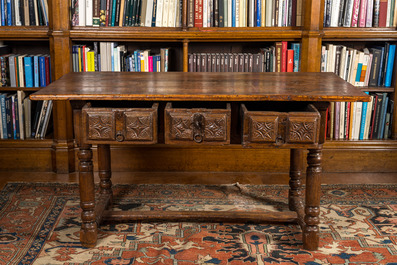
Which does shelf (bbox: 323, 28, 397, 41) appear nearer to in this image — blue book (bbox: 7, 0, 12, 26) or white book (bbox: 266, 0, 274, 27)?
white book (bbox: 266, 0, 274, 27)

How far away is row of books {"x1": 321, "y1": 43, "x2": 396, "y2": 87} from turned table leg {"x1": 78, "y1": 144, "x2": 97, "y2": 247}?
1937 mm

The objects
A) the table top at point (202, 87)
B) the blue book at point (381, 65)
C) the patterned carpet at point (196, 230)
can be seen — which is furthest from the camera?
the blue book at point (381, 65)

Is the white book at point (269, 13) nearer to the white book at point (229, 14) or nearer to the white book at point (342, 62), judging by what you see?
the white book at point (229, 14)

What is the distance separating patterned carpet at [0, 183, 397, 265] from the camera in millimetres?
2686

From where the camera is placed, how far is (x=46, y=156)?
156 inches

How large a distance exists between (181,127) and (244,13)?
60.4 inches

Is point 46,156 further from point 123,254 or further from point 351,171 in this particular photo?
point 351,171

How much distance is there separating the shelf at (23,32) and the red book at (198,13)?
1046 mm

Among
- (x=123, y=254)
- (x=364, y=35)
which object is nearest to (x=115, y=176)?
(x=123, y=254)

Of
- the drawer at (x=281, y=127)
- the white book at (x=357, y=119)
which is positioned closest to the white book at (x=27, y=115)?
the drawer at (x=281, y=127)

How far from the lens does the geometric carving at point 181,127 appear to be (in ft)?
8.39

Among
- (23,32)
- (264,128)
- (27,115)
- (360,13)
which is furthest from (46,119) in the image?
(360,13)

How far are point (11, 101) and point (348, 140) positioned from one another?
2452 mm

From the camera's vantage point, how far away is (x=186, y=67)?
3.81 meters
